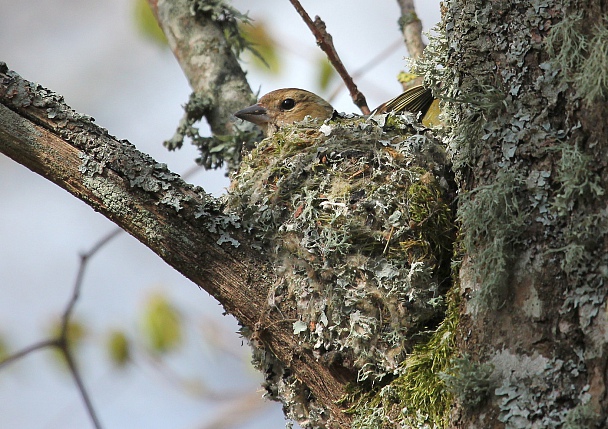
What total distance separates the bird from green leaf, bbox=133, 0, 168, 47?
129 centimetres

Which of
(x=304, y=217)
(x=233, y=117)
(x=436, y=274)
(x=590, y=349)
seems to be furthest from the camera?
(x=233, y=117)

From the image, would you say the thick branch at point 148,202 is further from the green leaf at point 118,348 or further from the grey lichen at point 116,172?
the green leaf at point 118,348

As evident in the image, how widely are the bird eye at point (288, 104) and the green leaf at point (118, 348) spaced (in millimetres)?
2255

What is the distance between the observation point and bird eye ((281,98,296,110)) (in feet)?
19.0

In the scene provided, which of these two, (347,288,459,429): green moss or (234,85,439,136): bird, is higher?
(234,85,439,136): bird

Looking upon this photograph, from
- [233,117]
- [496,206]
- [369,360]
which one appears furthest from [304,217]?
[233,117]

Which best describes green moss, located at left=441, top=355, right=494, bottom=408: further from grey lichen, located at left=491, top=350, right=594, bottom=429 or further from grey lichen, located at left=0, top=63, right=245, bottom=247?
grey lichen, located at left=0, top=63, right=245, bottom=247

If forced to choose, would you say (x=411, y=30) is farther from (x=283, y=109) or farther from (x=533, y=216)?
(x=533, y=216)

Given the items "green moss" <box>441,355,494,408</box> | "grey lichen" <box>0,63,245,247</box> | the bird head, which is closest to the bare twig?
the bird head

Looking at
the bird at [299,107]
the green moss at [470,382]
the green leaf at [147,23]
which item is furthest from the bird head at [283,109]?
the green moss at [470,382]

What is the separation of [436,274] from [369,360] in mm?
495

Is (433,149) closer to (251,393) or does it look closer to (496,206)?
(496,206)

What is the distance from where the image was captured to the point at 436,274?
3164mm

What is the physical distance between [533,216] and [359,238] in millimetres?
1101
